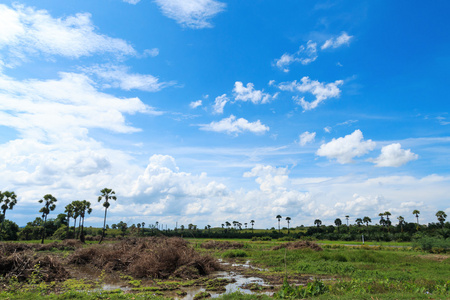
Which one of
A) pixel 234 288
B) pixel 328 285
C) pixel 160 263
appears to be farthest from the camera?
pixel 160 263

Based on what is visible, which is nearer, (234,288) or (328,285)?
(328,285)

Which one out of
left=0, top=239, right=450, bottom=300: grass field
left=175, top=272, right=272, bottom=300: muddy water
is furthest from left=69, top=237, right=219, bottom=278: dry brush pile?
left=175, top=272, right=272, bottom=300: muddy water

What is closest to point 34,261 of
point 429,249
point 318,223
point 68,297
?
point 68,297

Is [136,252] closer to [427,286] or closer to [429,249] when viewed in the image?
[427,286]

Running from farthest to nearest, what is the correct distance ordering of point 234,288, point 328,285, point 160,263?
point 160,263 < point 234,288 < point 328,285

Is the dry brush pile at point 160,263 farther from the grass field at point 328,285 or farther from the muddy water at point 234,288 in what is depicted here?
the muddy water at point 234,288

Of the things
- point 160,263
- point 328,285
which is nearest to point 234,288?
point 328,285

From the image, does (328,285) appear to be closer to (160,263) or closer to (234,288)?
(234,288)

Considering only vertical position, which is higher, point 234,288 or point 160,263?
point 160,263

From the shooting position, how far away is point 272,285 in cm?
1464

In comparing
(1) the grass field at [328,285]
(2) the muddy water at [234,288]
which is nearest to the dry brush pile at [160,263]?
(1) the grass field at [328,285]

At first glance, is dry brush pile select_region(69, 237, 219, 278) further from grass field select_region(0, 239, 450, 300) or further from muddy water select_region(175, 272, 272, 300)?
muddy water select_region(175, 272, 272, 300)

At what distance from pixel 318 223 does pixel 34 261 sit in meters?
115

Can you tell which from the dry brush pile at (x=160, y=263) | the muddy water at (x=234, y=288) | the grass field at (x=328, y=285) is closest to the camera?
the grass field at (x=328, y=285)
